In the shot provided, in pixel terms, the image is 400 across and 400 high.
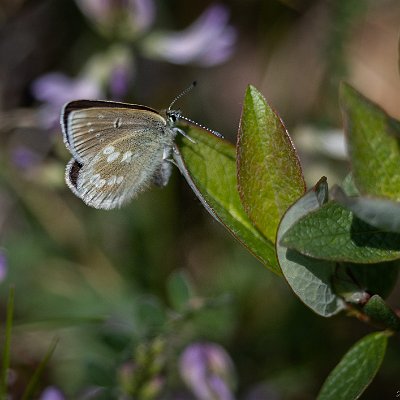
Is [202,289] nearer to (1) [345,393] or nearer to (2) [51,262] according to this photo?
(2) [51,262]

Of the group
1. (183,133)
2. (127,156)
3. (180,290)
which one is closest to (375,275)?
(183,133)

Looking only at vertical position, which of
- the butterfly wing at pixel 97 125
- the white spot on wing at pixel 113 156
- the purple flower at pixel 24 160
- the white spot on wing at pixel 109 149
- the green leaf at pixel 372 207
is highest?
the green leaf at pixel 372 207

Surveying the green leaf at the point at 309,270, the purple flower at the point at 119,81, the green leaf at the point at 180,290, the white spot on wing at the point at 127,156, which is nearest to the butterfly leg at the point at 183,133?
the white spot on wing at the point at 127,156

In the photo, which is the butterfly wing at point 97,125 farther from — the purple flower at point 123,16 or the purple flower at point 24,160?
the purple flower at point 123,16

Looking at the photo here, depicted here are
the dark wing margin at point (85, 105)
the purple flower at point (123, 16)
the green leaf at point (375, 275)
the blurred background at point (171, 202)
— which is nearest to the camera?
the green leaf at point (375, 275)

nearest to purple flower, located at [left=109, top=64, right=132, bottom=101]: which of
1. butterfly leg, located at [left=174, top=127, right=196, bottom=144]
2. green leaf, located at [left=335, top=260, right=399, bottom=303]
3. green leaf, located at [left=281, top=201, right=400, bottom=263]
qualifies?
butterfly leg, located at [left=174, top=127, right=196, bottom=144]
